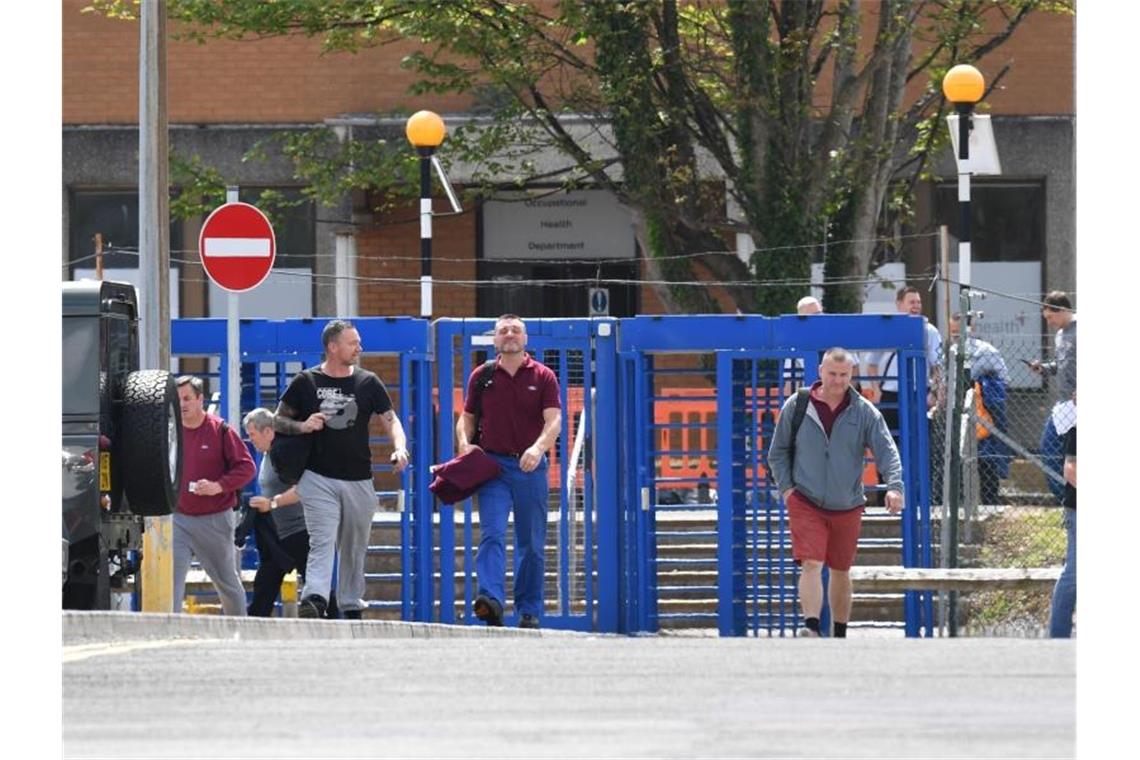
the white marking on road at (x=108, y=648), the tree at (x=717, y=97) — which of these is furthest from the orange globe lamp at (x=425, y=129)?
the white marking on road at (x=108, y=648)

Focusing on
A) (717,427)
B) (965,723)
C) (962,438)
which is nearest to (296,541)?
(717,427)

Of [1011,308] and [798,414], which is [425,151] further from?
[798,414]

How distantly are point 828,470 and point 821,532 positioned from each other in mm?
381

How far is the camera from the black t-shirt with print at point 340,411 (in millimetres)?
13523

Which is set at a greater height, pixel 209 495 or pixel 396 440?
pixel 396 440

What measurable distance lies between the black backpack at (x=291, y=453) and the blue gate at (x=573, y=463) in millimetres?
1816

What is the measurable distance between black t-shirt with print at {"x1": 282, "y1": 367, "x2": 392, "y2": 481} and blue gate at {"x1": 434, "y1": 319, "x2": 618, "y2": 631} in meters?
1.70

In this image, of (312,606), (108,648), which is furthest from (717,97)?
(108,648)

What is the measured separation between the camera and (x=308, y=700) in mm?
7043

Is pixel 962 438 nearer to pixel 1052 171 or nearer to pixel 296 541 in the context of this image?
pixel 296 541

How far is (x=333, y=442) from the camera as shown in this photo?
13.5 m

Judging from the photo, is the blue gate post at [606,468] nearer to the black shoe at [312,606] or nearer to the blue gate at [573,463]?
the blue gate at [573,463]

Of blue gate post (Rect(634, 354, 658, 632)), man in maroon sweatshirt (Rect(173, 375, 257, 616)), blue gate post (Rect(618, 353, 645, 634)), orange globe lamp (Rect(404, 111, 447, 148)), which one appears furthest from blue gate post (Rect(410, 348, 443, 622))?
orange globe lamp (Rect(404, 111, 447, 148))

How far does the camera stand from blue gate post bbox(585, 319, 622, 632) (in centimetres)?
1550
